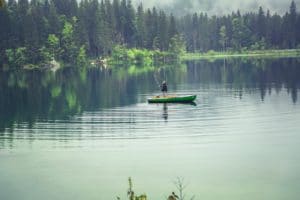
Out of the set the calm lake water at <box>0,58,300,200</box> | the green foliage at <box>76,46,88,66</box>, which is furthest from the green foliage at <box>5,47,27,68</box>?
the calm lake water at <box>0,58,300,200</box>

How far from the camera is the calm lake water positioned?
101 ft

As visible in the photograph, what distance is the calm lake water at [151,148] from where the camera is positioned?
30.9 meters

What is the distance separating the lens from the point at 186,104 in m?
64.6

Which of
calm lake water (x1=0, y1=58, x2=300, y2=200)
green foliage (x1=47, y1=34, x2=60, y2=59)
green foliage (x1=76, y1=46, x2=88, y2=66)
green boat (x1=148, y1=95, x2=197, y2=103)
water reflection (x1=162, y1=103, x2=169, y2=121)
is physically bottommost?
calm lake water (x1=0, y1=58, x2=300, y2=200)

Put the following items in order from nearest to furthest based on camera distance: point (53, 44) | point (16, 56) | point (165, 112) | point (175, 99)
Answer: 1. point (165, 112)
2. point (175, 99)
3. point (16, 56)
4. point (53, 44)

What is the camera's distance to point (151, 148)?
40.2 metres

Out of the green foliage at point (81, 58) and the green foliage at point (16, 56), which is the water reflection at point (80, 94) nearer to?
the green foliage at point (16, 56)

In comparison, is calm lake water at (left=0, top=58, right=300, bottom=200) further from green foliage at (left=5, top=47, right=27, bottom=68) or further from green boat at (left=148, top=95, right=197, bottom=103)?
green foliage at (left=5, top=47, right=27, bottom=68)

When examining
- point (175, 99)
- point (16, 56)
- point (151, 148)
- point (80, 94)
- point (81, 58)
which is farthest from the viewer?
point (81, 58)

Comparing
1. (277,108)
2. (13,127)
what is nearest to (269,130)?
(277,108)

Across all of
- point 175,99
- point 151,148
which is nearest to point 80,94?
point 175,99

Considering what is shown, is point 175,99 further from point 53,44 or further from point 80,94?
point 53,44

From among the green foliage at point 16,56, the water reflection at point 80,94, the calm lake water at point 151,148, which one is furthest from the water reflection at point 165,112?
the green foliage at point 16,56

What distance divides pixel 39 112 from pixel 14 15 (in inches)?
4288
